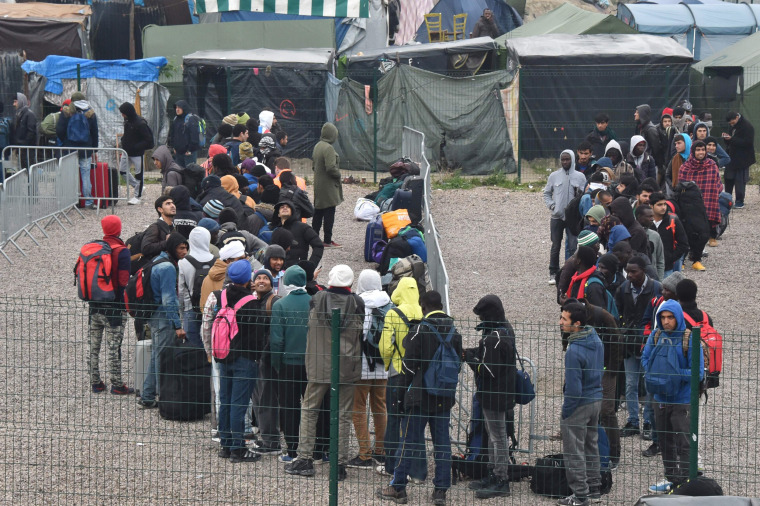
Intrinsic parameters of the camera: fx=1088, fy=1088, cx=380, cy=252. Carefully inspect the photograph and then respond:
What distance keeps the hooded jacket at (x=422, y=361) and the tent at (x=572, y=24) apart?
56.8 ft

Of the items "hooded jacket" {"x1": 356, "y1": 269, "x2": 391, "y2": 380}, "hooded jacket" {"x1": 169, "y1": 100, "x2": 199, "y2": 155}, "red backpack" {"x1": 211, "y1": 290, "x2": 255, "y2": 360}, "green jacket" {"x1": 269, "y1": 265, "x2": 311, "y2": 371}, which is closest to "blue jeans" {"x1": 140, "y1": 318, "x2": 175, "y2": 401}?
"red backpack" {"x1": 211, "y1": 290, "x2": 255, "y2": 360}

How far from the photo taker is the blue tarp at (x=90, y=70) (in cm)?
2217

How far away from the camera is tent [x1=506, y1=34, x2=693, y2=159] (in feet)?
72.1

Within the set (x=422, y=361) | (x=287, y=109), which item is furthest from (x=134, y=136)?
(x=422, y=361)

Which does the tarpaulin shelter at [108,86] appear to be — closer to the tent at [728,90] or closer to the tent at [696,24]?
the tent at [728,90]

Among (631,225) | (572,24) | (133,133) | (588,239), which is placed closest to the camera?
(588,239)

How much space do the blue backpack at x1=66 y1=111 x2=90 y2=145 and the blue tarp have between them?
14.9 feet

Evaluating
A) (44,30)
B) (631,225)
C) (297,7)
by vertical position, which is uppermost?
(297,7)

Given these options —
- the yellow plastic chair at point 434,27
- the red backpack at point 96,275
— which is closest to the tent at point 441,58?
the yellow plastic chair at point 434,27

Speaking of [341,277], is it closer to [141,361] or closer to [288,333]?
[288,333]

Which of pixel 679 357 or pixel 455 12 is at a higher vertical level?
pixel 455 12

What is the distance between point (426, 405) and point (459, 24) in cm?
2277

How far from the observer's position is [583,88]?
22.0 metres

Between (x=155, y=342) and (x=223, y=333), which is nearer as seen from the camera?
(x=223, y=333)
